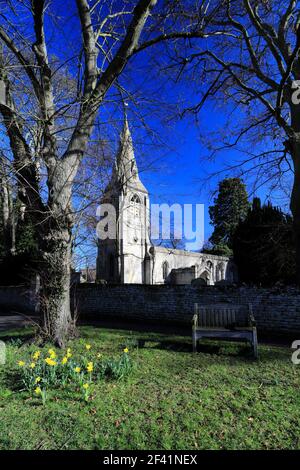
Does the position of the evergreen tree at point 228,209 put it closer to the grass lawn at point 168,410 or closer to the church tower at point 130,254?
the church tower at point 130,254

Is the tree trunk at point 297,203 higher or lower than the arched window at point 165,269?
higher

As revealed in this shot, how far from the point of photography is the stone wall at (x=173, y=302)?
8.87 m

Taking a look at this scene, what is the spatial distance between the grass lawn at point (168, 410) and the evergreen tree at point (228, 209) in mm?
34937

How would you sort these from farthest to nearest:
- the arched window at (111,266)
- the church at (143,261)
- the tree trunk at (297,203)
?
the arched window at (111,266) < the church at (143,261) < the tree trunk at (297,203)

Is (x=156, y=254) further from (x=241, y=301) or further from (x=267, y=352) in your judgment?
(x=267, y=352)

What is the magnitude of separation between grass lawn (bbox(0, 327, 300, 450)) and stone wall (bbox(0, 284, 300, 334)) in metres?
3.40

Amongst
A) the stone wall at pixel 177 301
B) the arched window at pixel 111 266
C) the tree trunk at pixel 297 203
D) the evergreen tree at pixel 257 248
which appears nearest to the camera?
the tree trunk at pixel 297 203

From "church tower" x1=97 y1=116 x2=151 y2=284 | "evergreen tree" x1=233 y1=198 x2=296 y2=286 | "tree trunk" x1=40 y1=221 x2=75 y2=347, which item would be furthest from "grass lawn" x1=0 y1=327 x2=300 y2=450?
"church tower" x1=97 y1=116 x2=151 y2=284

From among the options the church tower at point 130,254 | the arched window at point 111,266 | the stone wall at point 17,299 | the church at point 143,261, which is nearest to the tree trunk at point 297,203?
the stone wall at point 17,299

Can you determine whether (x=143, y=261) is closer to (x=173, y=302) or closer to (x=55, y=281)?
(x=173, y=302)

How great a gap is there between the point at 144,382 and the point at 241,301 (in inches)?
249

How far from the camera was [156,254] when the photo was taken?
103 feet

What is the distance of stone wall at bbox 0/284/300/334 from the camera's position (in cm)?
887
